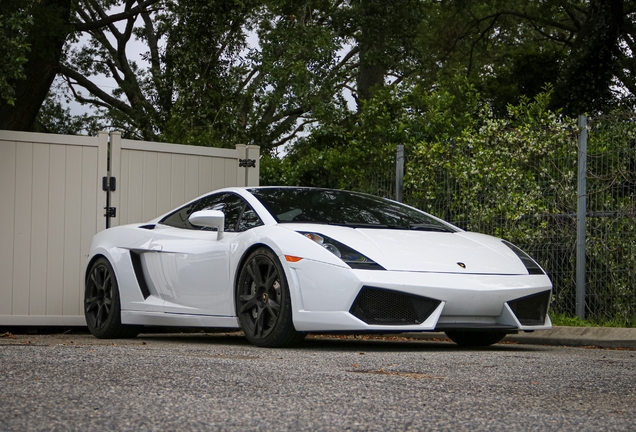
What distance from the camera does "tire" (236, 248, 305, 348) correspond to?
253 inches

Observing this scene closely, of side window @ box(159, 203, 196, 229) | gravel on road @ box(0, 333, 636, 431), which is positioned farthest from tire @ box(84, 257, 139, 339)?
gravel on road @ box(0, 333, 636, 431)

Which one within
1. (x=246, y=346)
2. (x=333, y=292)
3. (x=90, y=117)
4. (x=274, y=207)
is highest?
(x=90, y=117)

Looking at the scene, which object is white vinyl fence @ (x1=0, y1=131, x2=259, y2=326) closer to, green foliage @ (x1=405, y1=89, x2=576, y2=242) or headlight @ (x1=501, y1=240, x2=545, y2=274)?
green foliage @ (x1=405, y1=89, x2=576, y2=242)

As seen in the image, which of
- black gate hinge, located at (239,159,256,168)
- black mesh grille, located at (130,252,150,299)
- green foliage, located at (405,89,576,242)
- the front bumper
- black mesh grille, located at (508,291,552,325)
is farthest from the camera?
black gate hinge, located at (239,159,256,168)

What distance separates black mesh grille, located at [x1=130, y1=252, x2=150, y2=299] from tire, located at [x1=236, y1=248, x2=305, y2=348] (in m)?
1.45

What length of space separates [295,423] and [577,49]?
2109 centimetres

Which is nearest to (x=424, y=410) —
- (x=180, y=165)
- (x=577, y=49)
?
(x=180, y=165)

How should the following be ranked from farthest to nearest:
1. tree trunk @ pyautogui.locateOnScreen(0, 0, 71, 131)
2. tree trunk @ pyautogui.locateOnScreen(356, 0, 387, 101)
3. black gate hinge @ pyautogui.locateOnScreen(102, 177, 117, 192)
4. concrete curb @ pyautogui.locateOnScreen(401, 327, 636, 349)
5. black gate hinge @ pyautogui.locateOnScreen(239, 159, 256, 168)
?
tree trunk @ pyautogui.locateOnScreen(356, 0, 387, 101), tree trunk @ pyautogui.locateOnScreen(0, 0, 71, 131), black gate hinge @ pyautogui.locateOnScreen(239, 159, 256, 168), black gate hinge @ pyautogui.locateOnScreen(102, 177, 117, 192), concrete curb @ pyautogui.locateOnScreen(401, 327, 636, 349)

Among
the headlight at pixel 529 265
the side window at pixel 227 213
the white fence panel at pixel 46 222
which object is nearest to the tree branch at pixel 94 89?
the white fence panel at pixel 46 222

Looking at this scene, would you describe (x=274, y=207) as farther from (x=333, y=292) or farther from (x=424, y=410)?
(x=424, y=410)

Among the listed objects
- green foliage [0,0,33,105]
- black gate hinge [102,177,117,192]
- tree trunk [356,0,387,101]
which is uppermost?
tree trunk [356,0,387,101]

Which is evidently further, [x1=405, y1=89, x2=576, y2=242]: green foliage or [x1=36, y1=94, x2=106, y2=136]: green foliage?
[x1=36, y1=94, x2=106, y2=136]: green foliage

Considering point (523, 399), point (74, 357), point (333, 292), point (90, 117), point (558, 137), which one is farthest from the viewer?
point (90, 117)

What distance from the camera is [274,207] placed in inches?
288
